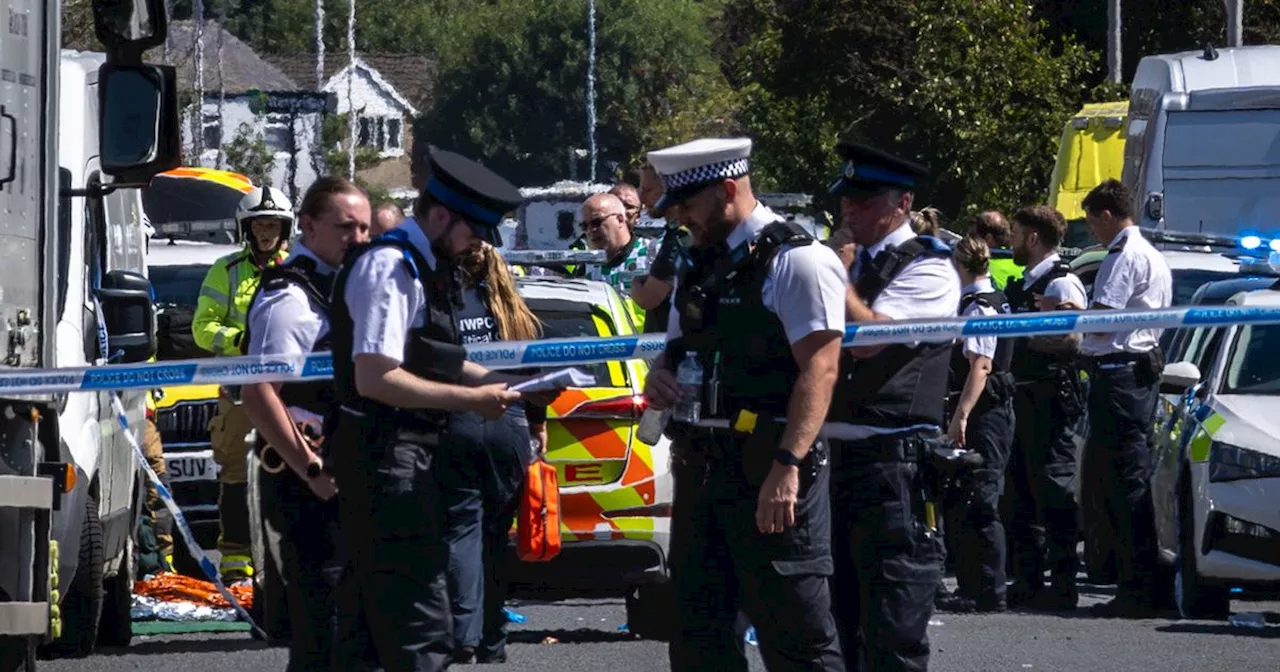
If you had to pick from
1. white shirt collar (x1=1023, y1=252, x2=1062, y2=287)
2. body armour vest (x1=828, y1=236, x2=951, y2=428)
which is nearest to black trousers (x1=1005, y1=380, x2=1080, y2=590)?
white shirt collar (x1=1023, y1=252, x2=1062, y2=287)

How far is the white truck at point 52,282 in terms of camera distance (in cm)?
679

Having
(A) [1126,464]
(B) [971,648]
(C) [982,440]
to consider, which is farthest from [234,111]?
(B) [971,648]

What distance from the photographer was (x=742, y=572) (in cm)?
647

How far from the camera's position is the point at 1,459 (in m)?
6.77

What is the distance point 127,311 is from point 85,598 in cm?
153

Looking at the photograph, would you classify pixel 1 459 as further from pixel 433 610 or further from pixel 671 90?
pixel 671 90

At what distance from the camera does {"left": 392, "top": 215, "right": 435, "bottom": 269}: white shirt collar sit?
6391mm

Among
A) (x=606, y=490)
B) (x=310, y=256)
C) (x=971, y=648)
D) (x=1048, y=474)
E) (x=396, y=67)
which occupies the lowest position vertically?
(x=396, y=67)

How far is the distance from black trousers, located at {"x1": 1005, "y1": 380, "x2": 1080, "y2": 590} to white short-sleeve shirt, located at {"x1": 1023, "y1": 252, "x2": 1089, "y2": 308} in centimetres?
41

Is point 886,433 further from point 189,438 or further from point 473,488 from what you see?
point 189,438

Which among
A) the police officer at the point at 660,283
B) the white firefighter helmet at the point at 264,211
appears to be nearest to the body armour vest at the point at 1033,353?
the police officer at the point at 660,283

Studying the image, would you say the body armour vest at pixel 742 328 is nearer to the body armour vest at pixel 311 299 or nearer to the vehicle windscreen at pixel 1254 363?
the body armour vest at pixel 311 299

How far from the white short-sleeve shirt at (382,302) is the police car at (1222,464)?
5207 millimetres

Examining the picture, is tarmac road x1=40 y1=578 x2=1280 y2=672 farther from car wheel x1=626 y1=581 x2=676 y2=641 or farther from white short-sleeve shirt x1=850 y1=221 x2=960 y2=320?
white short-sleeve shirt x1=850 y1=221 x2=960 y2=320
